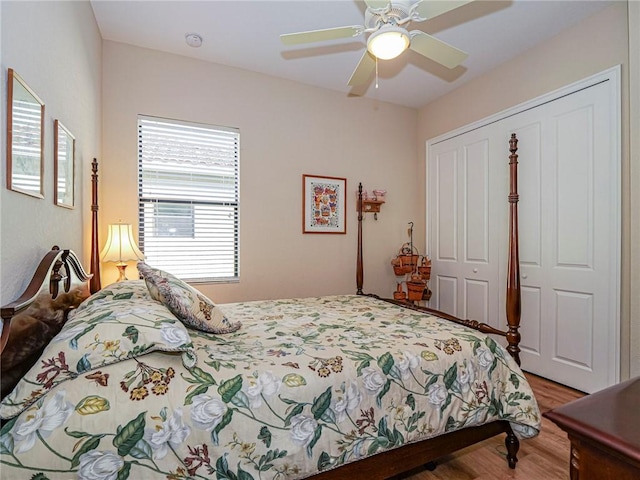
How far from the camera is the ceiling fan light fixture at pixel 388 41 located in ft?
5.70

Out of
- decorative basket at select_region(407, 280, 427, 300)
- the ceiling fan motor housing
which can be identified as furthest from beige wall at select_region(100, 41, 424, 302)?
the ceiling fan motor housing

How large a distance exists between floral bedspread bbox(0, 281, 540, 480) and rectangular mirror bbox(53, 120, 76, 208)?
0.58 meters

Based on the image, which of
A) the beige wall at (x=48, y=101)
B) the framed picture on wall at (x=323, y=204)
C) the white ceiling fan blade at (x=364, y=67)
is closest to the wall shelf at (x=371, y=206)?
the framed picture on wall at (x=323, y=204)

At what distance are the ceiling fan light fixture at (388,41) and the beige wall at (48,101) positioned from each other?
1.54 metres

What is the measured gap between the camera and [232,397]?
1184 millimetres

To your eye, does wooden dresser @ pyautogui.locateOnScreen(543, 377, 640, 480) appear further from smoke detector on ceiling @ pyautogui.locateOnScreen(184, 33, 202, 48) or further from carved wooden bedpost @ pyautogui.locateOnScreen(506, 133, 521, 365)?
smoke detector on ceiling @ pyautogui.locateOnScreen(184, 33, 202, 48)

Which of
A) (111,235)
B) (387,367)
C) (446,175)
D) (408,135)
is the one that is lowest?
(387,367)

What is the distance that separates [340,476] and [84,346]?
3.51 feet

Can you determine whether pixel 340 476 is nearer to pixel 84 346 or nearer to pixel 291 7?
pixel 84 346

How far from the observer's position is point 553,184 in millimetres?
2930

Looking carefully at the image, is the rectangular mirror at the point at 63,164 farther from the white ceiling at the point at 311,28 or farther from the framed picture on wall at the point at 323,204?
the framed picture on wall at the point at 323,204

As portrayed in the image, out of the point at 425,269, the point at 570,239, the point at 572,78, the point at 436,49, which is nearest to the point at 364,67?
the point at 436,49

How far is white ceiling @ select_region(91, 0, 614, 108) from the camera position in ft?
8.25

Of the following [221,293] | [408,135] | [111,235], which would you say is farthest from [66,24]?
[408,135]
